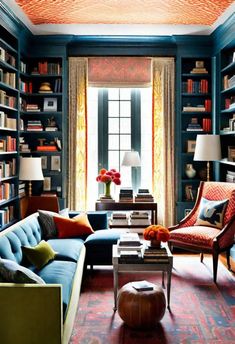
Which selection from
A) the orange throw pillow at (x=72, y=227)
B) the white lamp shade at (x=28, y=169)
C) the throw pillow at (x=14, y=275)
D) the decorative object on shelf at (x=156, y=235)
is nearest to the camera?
the throw pillow at (x=14, y=275)

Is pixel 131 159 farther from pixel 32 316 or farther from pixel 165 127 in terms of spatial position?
pixel 32 316

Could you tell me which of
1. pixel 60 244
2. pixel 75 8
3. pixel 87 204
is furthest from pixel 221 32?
pixel 60 244

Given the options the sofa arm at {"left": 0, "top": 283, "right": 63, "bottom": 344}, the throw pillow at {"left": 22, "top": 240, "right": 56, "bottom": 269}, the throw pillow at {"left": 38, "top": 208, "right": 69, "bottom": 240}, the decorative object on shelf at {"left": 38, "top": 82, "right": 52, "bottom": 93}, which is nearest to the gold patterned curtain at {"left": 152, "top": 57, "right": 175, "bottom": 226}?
the decorative object on shelf at {"left": 38, "top": 82, "right": 52, "bottom": 93}

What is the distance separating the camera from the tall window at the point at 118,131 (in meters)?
7.57

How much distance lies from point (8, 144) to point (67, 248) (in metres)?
2.06

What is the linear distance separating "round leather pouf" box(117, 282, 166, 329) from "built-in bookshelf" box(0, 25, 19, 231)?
2574 millimetres

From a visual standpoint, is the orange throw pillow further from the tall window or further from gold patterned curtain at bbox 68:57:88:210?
the tall window

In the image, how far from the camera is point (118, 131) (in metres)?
7.64

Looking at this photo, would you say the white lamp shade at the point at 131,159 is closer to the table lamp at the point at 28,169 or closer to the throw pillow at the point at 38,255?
the table lamp at the point at 28,169

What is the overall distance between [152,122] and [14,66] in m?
2.34

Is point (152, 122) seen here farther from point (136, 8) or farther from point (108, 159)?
point (136, 8)

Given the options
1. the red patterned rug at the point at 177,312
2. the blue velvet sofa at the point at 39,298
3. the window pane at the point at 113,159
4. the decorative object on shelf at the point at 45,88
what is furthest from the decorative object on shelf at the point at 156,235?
the decorative object on shelf at the point at 45,88

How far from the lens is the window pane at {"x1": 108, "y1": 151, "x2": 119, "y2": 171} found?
7.64m

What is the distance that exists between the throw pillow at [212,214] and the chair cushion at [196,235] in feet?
0.28
